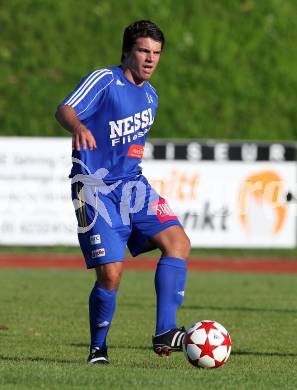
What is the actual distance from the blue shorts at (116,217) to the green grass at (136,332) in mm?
824

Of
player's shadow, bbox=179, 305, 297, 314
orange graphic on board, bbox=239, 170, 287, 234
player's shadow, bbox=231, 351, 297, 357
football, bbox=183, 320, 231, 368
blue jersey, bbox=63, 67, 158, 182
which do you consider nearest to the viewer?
football, bbox=183, 320, 231, 368

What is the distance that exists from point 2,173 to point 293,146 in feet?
20.1

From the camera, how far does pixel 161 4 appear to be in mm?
27594

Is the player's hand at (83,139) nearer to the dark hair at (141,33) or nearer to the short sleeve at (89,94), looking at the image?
the short sleeve at (89,94)

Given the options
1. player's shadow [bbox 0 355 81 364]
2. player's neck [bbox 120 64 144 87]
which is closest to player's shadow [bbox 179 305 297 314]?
player's shadow [bbox 0 355 81 364]

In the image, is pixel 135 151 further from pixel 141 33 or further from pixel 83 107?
pixel 141 33

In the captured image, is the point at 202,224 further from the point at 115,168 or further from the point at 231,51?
the point at 115,168

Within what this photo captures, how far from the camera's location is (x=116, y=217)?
7988mm

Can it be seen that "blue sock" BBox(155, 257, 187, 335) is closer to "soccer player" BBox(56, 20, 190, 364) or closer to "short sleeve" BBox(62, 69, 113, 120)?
"soccer player" BBox(56, 20, 190, 364)

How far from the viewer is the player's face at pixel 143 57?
794 centimetres

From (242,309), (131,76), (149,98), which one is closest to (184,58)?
(242,309)

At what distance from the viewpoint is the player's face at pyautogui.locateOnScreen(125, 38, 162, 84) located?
7941 mm

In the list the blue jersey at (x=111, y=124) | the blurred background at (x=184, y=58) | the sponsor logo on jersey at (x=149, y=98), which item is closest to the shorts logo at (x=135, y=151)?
the blue jersey at (x=111, y=124)

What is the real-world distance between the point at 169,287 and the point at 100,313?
0.53m
